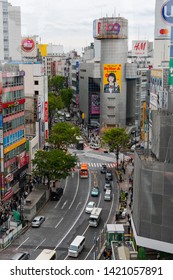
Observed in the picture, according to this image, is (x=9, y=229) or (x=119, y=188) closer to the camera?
(x=9, y=229)

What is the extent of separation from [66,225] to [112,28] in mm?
56150

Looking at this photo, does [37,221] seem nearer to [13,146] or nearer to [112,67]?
[13,146]

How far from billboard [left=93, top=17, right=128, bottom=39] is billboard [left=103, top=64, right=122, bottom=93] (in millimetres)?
6200

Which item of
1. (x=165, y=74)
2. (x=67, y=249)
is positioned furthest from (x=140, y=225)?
(x=165, y=74)

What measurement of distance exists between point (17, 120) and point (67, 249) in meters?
19.7

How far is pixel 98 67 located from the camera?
91.8 metres

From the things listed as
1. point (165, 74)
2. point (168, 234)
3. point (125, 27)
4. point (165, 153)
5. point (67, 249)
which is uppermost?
point (125, 27)

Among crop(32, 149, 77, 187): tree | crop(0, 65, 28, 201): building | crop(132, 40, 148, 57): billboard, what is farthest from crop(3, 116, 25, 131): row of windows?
crop(132, 40, 148, 57): billboard

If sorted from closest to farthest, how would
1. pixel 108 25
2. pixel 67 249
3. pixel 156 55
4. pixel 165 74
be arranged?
1. pixel 67 249
2. pixel 165 74
3. pixel 108 25
4. pixel 156 55

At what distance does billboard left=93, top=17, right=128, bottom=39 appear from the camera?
284 feet

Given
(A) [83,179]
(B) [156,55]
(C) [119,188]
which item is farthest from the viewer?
(B) [156,55]

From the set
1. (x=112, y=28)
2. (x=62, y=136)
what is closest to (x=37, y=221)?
(x=62, y=136)

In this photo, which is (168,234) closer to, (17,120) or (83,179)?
(17,120)

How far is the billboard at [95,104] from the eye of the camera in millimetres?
95438
